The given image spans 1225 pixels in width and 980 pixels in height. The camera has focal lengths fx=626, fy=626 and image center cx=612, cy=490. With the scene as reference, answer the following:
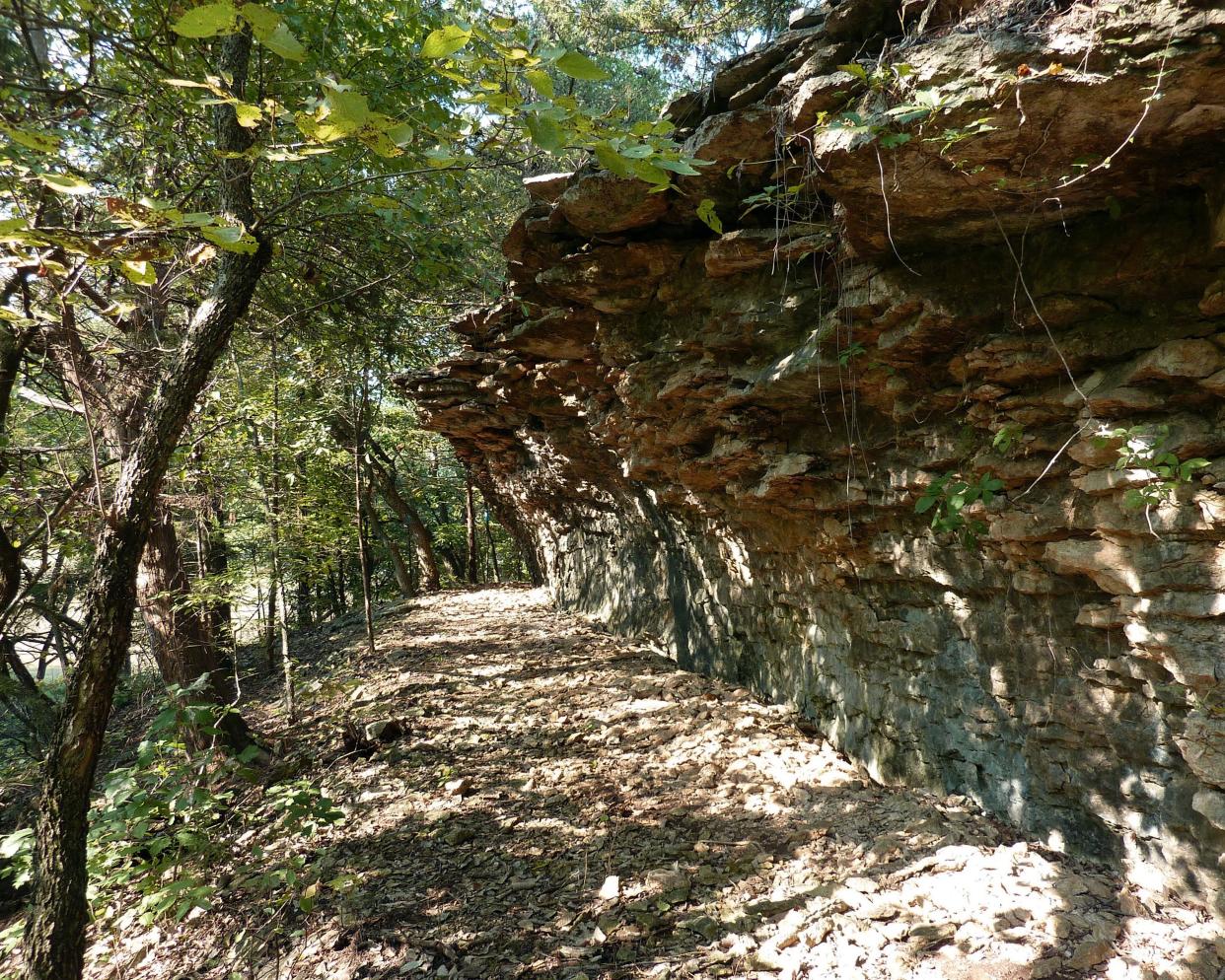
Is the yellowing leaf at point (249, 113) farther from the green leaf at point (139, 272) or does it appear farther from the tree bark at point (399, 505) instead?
the tree bark at point (399, 505)

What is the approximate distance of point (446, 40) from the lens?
1506 mm

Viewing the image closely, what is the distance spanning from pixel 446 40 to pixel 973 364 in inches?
117

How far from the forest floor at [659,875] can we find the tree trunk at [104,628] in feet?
2.82

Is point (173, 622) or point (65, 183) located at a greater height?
point (65, 183)

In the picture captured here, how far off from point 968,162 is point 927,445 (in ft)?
5.43

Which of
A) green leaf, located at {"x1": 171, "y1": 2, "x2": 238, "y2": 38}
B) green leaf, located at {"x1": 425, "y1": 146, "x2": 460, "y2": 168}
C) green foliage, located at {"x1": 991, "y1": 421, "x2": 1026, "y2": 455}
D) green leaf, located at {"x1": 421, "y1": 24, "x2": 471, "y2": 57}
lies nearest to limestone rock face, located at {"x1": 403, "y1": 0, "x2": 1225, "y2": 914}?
green foliage, located at {"x1": 991, "y1": 421, "x2": 1026, "y2": 455}

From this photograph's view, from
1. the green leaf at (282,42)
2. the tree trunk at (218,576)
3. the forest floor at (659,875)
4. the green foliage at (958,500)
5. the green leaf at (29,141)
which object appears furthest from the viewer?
the tree trunk at (218,576)

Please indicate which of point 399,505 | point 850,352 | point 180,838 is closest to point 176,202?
point 180,838

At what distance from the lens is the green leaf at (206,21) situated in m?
1.40

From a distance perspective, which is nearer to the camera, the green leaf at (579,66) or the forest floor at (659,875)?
the green leaf at (579,66)

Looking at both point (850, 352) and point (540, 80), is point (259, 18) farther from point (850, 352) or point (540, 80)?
point (850, 352)

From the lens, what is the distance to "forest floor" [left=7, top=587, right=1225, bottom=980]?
8.92 feet

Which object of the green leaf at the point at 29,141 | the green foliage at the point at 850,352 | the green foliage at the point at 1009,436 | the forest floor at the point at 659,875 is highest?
the green leaf at the point at 29,141

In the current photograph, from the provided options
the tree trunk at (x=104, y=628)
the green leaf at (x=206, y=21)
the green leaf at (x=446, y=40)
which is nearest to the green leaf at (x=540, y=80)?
the green leaf at (x=446, y=40)
